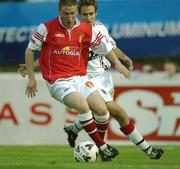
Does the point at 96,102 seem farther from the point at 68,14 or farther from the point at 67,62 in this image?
the point at 68,14

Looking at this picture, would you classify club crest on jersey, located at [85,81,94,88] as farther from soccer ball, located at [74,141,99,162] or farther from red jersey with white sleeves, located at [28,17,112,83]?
soccer ball, located at [74,141,99,162]

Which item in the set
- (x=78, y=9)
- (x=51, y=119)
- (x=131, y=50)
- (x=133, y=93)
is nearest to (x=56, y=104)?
(x=51, y=119)

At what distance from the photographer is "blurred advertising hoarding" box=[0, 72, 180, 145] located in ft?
54.7

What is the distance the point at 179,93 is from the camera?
16.6 m

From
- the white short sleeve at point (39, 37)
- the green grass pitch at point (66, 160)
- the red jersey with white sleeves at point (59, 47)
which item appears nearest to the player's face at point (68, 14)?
the red jersey with white sleeves at point (59, 47)

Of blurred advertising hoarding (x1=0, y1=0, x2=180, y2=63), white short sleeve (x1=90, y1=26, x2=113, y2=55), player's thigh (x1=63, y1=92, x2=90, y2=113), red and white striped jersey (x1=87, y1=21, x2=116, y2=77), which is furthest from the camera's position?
blurred advertising hoarding (x1=0, y1=0, x2=180, y2=63)

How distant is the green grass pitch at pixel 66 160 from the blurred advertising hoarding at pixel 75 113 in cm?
192

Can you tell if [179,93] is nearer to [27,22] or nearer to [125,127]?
[125,127]

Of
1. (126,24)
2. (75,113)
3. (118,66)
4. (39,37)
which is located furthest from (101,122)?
(126,24)

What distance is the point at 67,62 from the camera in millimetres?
11102

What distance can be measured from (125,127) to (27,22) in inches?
606

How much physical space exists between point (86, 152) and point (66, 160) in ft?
2.82

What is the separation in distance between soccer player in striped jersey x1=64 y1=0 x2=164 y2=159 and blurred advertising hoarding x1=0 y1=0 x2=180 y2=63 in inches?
498

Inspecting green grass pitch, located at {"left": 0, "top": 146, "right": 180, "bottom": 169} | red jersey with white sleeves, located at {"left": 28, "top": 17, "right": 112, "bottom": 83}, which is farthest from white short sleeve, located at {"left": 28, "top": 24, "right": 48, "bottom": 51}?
green grass pitch, located at {"left": 0, "top": 146, "right": 180, "bottom": 169}
